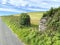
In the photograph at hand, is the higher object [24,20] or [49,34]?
[49,34]

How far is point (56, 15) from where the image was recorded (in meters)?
30.8

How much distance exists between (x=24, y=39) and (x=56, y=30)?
413 centimetres

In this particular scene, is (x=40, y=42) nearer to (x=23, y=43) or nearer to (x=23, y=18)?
(x=23, y=43)

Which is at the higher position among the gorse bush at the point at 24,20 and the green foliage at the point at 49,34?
the green foliage at the point at 49,34

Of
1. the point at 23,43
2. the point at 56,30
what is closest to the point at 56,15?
the point at 56,30

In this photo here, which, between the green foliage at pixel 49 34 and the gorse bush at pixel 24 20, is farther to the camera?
the gorse bush at pixel 24 20

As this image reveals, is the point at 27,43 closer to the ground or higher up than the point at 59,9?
closer to the ground

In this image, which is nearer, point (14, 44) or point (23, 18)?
point (14, 44)

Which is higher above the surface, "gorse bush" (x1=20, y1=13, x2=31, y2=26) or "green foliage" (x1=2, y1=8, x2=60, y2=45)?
"green foliage" (x1=2, y1=8, x2=60, y2=45)

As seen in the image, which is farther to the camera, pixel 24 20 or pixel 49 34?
pixel 24 20

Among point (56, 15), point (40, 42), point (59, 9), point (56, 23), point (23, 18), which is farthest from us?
point (23, 18)

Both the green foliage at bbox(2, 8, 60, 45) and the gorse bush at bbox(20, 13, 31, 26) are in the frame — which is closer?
the green foliage at bbox(2, 8, 60, 45)

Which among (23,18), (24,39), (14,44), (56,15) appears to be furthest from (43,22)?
(23,18)

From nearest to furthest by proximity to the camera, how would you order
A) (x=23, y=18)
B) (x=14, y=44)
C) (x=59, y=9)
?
(x=14, y=44), (x=59, y=9), (x=23, y=18)
